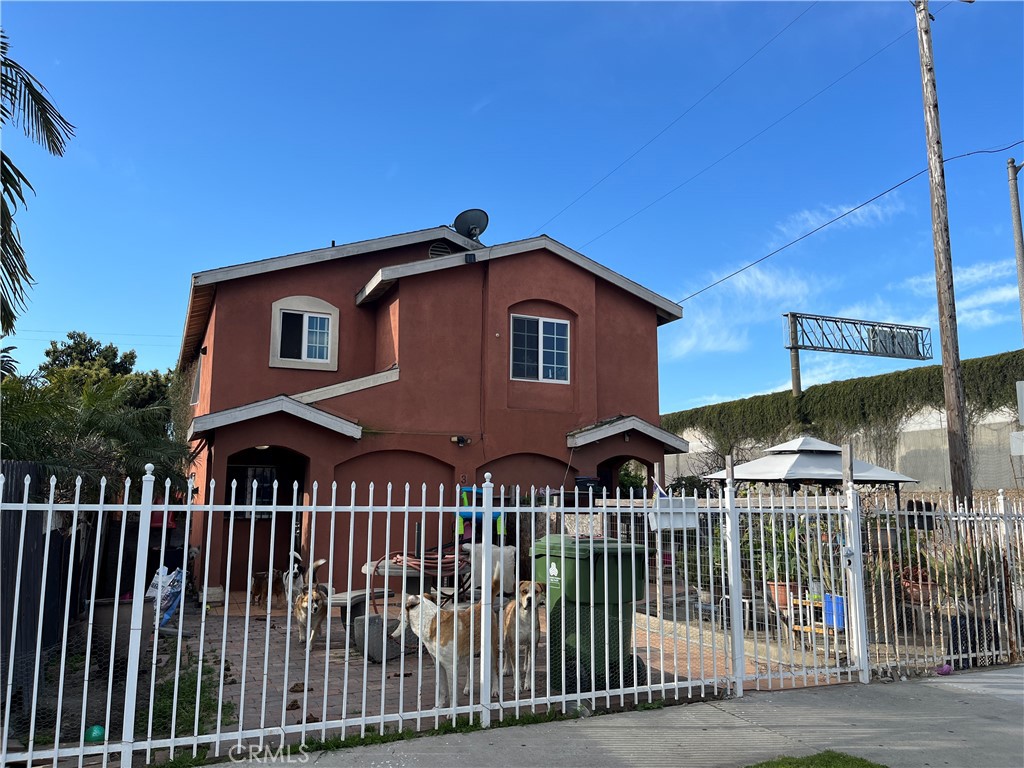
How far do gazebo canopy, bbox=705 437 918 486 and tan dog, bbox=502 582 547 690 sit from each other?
7083 millimetres

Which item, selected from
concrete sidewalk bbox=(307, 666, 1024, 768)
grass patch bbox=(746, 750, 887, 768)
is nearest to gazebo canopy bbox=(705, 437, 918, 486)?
concrete sidewalk bbox=(307, 666, 1024, 768)

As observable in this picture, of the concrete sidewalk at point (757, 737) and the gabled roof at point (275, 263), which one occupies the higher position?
the gabled roof at point (275, 263)

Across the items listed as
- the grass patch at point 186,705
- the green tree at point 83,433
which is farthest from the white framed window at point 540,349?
the grass patch at point 186,705

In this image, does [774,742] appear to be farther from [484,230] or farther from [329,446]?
[484,230]

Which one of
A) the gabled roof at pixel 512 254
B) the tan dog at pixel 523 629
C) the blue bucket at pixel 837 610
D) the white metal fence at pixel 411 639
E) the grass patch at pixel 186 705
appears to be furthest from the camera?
the gabled roof at pixel 512 254

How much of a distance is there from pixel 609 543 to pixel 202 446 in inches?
414

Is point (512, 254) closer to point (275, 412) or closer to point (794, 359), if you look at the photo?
point (275, 412)

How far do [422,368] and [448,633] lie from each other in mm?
9002

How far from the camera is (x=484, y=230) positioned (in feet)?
Result: 60.4

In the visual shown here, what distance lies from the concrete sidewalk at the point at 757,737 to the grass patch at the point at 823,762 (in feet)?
0.47

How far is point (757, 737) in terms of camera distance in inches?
229

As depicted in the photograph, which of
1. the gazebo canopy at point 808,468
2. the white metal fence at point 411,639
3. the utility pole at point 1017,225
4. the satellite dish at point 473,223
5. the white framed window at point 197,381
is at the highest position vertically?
the satellite dish at point 473,223

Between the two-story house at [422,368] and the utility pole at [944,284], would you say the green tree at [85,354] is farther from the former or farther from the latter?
the utility pole at [944,284]

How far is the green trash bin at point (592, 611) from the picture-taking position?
6617mm
